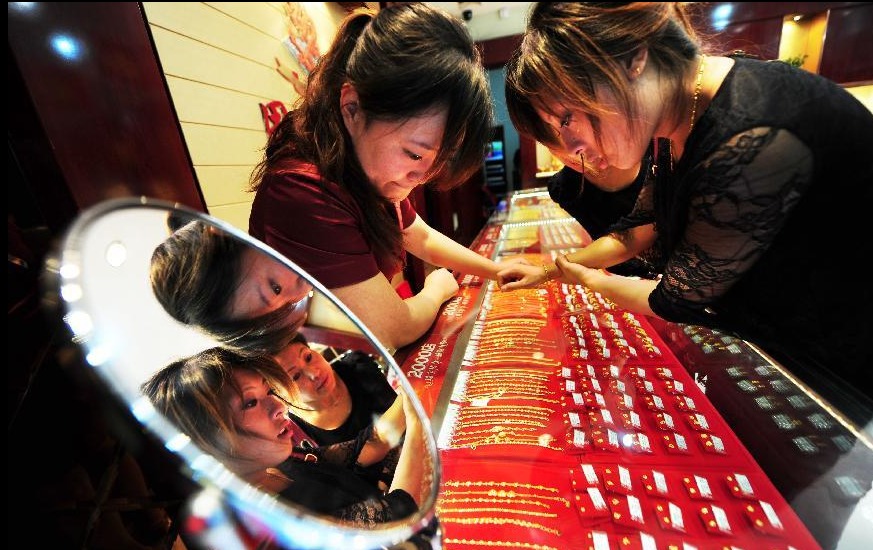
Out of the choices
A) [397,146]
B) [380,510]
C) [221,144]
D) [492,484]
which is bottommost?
[492,484]

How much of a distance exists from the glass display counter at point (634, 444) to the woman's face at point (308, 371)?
1.38 feet

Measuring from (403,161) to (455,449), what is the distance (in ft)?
2.32

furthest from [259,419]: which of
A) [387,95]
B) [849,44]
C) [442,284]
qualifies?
[849,44]

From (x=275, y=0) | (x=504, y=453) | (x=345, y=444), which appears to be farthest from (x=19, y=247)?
(x=275, y=0)

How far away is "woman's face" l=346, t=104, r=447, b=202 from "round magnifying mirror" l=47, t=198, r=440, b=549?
1.98 ft

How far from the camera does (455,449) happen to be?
0.89 metres

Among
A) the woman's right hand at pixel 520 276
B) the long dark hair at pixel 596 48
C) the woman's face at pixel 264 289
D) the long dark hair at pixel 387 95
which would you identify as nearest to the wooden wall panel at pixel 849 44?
the woman's right hand at pixel 520 276

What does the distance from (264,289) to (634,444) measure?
2.66 ft

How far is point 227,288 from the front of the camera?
431 millimetres

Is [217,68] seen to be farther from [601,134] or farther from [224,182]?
[601,134]

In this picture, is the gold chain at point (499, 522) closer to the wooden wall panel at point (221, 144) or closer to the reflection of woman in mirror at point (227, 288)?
the reflection of woman in mirror at point (227, 288)

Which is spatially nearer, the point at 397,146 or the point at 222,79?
the point at 397,146

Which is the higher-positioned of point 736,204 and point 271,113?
point 271,113

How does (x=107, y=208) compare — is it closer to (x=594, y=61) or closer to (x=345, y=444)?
(x=345, y=444)
